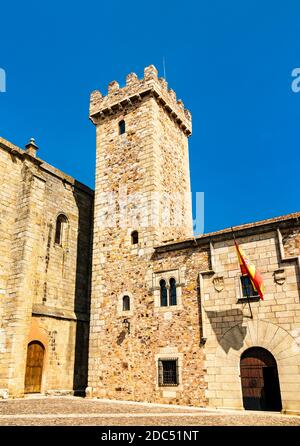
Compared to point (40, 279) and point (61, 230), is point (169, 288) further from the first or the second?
point (61, 230)

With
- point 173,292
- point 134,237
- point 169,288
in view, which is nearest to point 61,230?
point 134,237

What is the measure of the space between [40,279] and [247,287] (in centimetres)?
928

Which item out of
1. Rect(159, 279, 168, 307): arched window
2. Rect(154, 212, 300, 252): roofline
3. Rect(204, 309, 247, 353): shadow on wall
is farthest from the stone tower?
Rect(204, 309, 247, 353): shadow on wall

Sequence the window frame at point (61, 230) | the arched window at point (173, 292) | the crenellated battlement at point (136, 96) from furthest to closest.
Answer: the crenellated battlement at point (136, 96), the window frame at point (61, 230), the arched window at point (173, 292)

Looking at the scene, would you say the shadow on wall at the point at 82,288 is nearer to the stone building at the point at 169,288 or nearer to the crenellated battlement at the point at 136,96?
the stone building at the point at 169,288

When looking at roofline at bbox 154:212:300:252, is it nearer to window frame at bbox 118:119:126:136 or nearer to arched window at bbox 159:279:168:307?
arched window at bbox 159:279:168:307

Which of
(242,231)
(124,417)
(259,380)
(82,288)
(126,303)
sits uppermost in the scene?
(242,231)

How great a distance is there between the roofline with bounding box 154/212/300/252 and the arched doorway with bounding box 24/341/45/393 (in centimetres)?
676

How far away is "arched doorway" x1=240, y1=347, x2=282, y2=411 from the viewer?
12.3 m

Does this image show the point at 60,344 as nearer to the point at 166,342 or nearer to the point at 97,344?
the point at 97,344

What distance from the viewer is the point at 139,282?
638 inches

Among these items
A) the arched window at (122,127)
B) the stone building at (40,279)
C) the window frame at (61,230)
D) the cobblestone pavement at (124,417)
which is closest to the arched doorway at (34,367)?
the stone building at (40,279)

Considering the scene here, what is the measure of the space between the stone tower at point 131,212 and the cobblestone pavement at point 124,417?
3.16 m

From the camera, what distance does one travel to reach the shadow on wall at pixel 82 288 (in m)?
18.2
